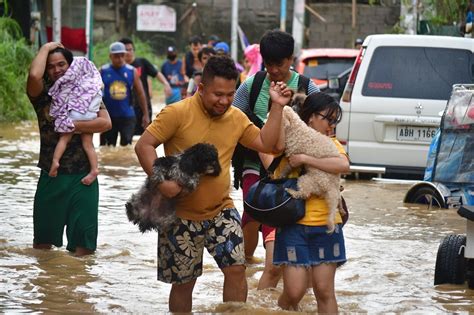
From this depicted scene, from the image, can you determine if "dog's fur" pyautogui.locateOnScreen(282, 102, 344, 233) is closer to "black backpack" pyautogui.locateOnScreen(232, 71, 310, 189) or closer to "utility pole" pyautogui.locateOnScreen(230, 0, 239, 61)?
"black backpack" pyautogui.locateOnScreen(232, 71, 310, 189)

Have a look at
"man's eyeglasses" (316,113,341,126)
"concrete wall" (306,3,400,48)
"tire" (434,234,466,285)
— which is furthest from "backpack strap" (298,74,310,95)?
"concrete wall" (306,3,400,48)

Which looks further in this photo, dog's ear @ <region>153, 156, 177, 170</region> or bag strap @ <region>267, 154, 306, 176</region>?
bag strap @ <region>267, 154, 306, 176</region>

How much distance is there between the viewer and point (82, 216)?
8.52 meters

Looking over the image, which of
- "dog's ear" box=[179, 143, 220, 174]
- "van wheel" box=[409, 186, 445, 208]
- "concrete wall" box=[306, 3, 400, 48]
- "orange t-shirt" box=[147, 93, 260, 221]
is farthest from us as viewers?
"concrete wall" box=[306, 3, 400, 48]

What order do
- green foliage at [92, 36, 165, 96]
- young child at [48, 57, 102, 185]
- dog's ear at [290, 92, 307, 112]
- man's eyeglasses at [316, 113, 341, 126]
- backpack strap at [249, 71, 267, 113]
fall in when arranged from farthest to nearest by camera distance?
green foliage at [92, 36, 165, 96] < young child at [48, 57, 102, 185] < backpack strap at [249, 71, 267, 113] < dog's ear at [290, 92, 307, 112] < man's eyeglasses at [316, 113, 341, 126]

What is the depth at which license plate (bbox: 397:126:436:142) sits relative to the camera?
1361cm

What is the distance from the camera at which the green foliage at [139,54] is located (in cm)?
3520

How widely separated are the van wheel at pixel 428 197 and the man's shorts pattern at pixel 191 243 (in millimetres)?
5353

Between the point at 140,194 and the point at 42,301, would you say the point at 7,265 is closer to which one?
the point at 42,301

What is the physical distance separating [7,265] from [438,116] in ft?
21.4

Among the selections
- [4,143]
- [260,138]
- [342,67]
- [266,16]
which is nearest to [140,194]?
[260,138]

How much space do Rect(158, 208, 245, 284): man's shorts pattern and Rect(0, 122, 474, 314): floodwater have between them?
1.24 feet

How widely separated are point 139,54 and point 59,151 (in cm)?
2799

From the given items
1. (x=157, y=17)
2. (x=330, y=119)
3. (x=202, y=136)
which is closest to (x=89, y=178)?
(x=202, y=136)
